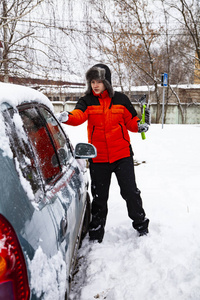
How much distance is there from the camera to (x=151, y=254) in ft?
8.48

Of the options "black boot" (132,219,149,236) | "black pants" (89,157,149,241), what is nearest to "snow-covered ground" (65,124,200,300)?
"black boot" (132,219,149,236)

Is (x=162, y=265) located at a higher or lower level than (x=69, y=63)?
lower

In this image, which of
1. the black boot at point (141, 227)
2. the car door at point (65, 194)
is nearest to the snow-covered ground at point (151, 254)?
the black boot at point (141, 227)

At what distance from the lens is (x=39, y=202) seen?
1.23 meters

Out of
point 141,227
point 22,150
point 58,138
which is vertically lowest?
point 141,227

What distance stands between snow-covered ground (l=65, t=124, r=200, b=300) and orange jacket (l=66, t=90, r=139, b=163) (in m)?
0.96

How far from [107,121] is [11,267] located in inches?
74.7

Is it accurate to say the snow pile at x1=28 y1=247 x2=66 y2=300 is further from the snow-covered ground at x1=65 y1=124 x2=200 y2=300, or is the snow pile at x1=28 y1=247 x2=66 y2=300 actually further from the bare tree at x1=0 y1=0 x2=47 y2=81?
the bare tree at x1=0 y1=0 x2=47 y2=81

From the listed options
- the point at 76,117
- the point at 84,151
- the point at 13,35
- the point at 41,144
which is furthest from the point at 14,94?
the point at 13,35

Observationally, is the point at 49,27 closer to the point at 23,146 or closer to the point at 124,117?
the point at 124,117

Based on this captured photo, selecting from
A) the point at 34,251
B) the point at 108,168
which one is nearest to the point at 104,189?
the point at 108,168

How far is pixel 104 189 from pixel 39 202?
1613mm

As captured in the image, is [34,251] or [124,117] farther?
[124,117]

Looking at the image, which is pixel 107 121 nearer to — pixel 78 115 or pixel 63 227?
pixel 78 115
